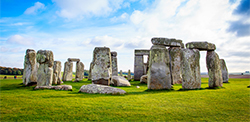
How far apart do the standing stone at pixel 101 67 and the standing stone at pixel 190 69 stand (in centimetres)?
479

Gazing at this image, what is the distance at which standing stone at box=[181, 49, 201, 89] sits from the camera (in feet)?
28.7

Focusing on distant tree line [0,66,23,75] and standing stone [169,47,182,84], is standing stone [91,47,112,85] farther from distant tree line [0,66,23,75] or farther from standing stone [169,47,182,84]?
distant tree line [0,66,23,75]

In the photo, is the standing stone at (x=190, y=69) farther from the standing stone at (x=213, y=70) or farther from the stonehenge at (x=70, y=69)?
the stonehenge at (x=70, y=69)

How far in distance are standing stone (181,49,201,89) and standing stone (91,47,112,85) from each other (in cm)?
479

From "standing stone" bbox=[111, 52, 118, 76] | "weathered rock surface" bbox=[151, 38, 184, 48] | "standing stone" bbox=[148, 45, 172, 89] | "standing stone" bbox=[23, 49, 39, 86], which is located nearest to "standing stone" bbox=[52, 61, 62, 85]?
"standing stone" bbox=[23, 49, 39, 86]

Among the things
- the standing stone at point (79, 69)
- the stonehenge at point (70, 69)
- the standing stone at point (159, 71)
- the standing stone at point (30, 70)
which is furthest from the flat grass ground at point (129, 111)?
the standing stone at point (79, 69)

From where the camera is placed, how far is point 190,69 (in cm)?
879

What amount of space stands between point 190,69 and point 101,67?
18.1ft

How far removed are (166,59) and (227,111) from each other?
4.41 metres

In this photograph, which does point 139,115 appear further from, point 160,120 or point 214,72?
point 214,72

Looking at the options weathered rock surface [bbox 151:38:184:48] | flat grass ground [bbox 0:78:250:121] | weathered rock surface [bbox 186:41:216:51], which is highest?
A: weathered rock surface [bbox 151:38:184:48]

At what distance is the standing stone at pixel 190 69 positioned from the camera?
344 inches

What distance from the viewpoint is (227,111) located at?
481 cm

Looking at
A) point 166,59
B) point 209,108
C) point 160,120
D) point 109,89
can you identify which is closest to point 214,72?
point 166,59
